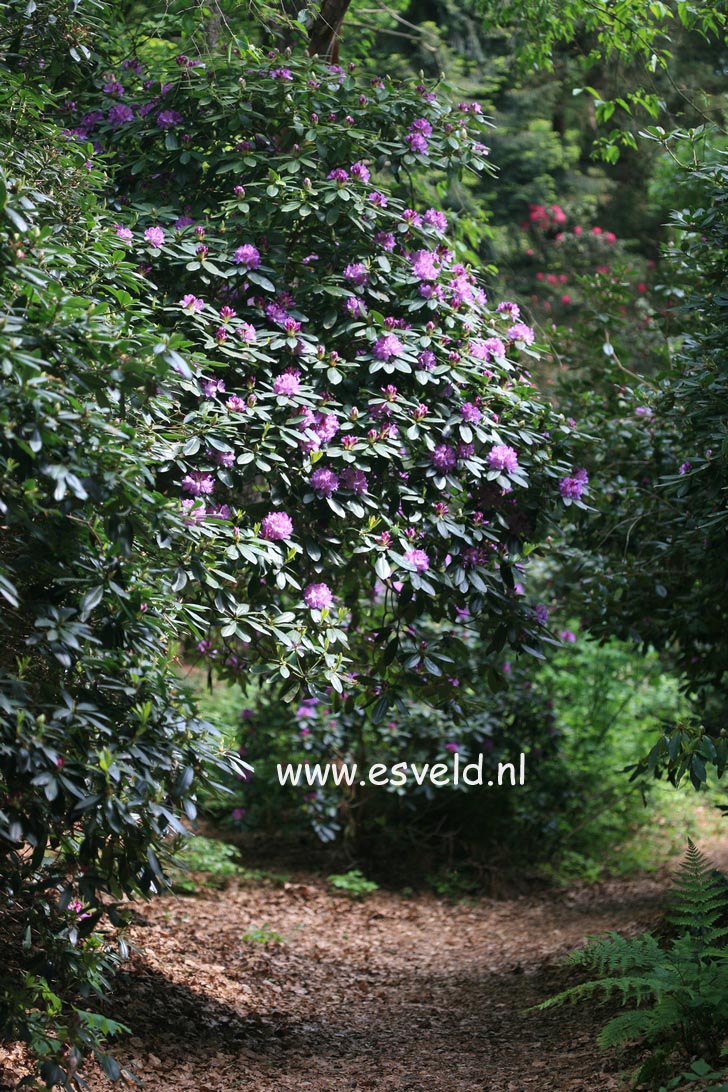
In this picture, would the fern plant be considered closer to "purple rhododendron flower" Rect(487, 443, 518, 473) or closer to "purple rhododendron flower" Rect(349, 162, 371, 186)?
"purple rhododendron flower" Rect(487, 443, 518, 473)

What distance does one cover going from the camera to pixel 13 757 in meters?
2.24

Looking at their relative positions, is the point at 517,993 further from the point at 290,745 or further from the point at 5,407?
the point at 5,407

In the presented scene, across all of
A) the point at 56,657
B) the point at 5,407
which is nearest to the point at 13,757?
the point at 56,657

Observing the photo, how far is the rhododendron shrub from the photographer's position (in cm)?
316

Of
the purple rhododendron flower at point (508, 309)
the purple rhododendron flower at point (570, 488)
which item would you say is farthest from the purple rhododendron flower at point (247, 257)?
the purple rhododendron flower at point (570, 488)

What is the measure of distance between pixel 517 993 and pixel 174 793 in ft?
7.53

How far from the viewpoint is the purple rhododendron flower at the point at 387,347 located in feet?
11.0

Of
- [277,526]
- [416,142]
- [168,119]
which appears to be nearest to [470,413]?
[277,526]

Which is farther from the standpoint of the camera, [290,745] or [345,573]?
[290,745]

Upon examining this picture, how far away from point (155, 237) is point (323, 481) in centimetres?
101

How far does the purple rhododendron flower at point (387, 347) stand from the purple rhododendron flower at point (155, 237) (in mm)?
795

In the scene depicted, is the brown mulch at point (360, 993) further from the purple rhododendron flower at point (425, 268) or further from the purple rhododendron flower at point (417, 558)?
the purple rhododendron flower at point (425, 268)

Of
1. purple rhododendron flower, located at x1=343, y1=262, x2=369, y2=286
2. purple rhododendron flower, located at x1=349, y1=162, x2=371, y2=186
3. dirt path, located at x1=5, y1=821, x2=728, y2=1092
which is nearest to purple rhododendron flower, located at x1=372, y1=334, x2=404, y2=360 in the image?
purple rhododendron flower, located at x1=343, y1=262, x2=369, y2=286

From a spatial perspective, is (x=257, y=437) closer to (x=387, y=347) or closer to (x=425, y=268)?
(x=387, y=347)
